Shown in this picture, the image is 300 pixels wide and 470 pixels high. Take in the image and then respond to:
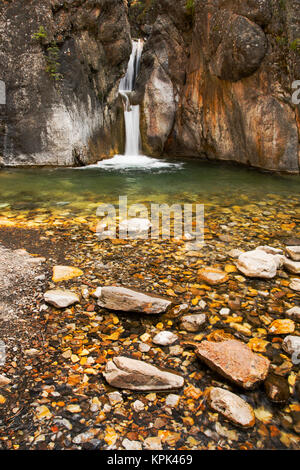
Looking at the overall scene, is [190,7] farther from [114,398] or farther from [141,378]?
[114,398]

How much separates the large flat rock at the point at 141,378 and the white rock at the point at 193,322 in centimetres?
51

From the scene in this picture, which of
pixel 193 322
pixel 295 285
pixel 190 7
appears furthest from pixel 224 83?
pixel 193 322

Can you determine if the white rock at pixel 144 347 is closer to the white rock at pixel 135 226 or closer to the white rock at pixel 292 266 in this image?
the white rock at pixel 292 266

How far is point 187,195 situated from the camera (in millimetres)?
6570

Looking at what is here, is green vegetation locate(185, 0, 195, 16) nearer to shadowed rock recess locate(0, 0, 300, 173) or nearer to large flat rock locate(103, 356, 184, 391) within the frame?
shadowed rock recess locate(0, 0, 300, 173)

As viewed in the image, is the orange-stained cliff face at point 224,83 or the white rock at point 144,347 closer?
the white rock at point 144,347

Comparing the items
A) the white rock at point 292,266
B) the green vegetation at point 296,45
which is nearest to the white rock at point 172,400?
the white rock at point 292,266

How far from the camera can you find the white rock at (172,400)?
68.1 inches

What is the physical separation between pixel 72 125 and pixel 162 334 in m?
8.18

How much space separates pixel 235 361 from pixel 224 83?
9695 millimetres

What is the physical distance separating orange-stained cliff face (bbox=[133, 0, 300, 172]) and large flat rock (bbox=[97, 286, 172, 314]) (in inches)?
299

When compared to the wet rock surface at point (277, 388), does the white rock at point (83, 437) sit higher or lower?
lower
